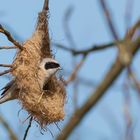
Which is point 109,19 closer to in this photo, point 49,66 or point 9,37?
point 9,37

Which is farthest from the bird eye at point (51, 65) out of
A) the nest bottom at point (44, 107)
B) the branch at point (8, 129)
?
the branch at point (8, 129)

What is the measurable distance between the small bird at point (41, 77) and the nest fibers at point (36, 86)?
0.05 m

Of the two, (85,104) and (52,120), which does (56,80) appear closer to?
(52,120)

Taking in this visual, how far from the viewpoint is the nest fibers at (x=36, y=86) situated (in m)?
3.98

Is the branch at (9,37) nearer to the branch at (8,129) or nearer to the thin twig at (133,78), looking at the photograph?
the branch at (8,129)

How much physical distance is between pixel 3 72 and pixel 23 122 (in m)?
0.48

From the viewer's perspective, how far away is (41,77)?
420cm

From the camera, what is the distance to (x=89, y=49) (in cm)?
133

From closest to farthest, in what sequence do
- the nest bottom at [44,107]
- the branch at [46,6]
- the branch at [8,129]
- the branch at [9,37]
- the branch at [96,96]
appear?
the branch at [96,96] → the branch at [8,129] → the branch at [9,37] → the nest bottom at [44,107] → the branch at [46,6]

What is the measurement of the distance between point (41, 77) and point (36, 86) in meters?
0.15

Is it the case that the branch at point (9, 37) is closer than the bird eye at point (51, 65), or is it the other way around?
the branch at point (9, 37)

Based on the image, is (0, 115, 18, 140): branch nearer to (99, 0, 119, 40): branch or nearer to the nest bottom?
(99, 0, 119, 40): branch

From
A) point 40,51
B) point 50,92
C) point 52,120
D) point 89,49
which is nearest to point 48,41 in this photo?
point 40,51

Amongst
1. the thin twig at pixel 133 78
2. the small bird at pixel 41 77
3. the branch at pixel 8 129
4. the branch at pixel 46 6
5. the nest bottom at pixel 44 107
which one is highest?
the thin twig at pixel 133 78
